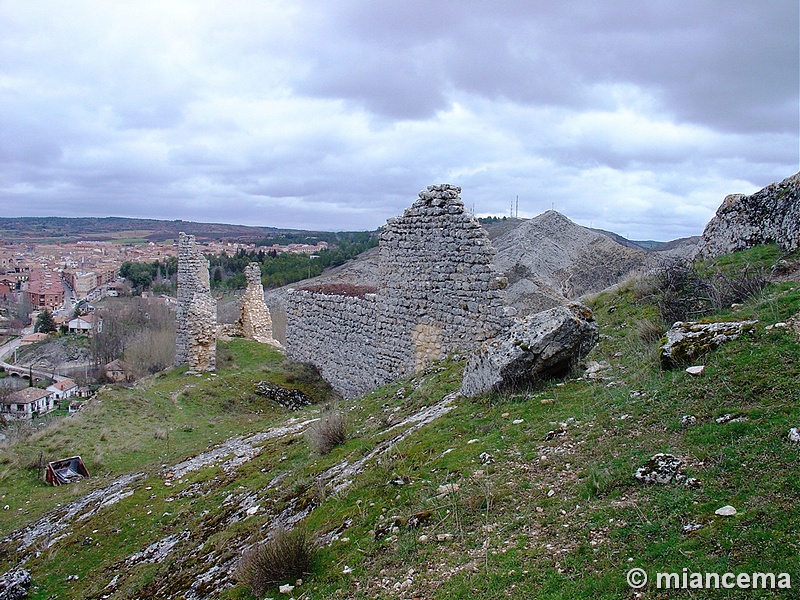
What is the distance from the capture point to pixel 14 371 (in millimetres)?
53156

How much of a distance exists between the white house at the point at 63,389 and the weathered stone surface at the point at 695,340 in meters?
46.4

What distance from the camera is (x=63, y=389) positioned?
144 ft

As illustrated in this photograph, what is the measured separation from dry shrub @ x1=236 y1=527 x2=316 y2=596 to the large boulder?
3249 millimetres

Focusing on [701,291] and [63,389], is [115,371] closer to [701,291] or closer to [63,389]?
[63,389]

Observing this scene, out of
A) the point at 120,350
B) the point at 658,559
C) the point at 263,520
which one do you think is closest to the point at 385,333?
the point at 263,520

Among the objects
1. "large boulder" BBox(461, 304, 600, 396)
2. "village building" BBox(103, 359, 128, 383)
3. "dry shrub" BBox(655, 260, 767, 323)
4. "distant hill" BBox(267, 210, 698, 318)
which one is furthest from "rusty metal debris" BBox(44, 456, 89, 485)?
"village building" BBox(103, 359, 128, 383)

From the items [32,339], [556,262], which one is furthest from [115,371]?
[556,262]

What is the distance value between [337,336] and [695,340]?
11947mm

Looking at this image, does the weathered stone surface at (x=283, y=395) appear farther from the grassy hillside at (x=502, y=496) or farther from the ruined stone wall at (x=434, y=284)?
the grassy hillside at (x=502, y=496)

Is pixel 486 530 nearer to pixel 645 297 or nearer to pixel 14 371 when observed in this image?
pixel 645 297

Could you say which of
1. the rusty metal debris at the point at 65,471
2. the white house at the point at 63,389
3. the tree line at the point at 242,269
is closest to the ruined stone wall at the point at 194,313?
the rusty metal debris at the point at 65,471

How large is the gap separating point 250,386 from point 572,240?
16649 mm

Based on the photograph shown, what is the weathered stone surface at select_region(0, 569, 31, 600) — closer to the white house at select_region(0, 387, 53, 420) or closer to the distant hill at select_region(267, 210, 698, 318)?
the distant hill at select_region(267, 210, 698, 318)

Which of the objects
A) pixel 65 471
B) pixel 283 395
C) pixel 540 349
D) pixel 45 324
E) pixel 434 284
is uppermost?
pixel 434 284
